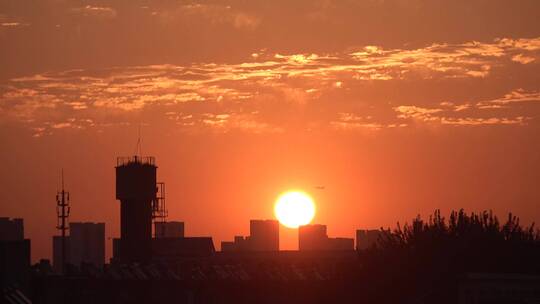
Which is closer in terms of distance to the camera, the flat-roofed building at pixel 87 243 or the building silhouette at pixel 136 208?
the building silhouette at pixel 136 208

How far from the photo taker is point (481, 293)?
56.0 metres

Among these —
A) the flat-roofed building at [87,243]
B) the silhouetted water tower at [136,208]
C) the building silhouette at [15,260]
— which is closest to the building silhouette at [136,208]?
the silhouetted water tower at [136,208]

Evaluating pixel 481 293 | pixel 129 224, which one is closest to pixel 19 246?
pixel 481 293

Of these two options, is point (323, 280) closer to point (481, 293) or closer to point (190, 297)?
point (190, 297)

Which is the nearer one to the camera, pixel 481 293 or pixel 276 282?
pixel 481 293

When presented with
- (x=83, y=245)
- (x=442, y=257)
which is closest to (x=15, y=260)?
(x=442, y=257)

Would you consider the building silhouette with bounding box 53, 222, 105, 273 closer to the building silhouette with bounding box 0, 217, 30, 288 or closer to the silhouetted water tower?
the silhouetted water tower

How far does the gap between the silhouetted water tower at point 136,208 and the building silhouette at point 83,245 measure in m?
72.1

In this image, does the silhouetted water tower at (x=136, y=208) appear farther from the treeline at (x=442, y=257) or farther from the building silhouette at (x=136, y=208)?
the treeline at (x=442, y=257)

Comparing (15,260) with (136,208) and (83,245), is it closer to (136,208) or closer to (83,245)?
(136,208)

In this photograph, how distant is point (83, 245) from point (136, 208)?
81617mm

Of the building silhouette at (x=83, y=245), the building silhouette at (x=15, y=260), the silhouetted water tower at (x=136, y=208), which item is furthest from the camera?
the building silhouette at (x=83, y=245)

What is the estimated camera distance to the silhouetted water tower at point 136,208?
10738 centimetres

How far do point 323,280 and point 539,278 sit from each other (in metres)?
31.0
